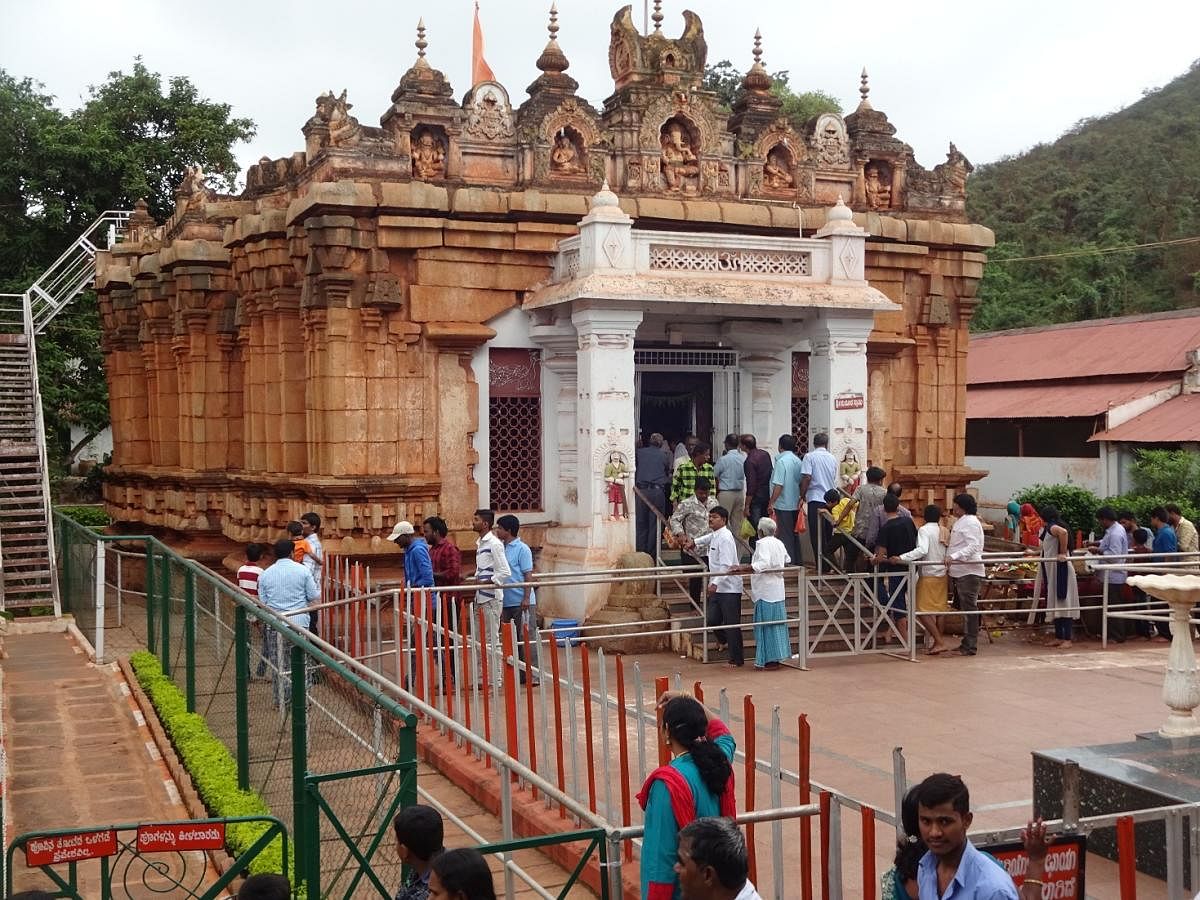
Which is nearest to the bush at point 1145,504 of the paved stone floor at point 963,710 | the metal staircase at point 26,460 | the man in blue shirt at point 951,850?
the paved stone floor at point 963,710

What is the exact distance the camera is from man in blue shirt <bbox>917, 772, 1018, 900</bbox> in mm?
3828

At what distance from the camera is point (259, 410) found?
55.5ft

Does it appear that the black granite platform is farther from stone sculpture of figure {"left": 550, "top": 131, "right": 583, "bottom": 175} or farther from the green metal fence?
stone sculpture of figure {"left": 550, "top": 131, "right": 583, "bottom": 175}

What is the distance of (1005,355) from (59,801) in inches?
987

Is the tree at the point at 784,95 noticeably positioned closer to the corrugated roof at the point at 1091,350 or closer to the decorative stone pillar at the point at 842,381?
the corrugated roof at the point at 1091,350

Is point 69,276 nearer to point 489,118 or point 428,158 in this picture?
point 428,158

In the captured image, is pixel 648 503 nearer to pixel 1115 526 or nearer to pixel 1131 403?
pixel 1115 526

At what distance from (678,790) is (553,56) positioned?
11.6 metres

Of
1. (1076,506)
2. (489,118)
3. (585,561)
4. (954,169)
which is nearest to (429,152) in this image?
(489,118)

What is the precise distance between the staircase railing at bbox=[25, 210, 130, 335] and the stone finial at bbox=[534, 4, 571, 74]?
12102 millimetres

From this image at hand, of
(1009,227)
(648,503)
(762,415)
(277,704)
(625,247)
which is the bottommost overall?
(277,704)

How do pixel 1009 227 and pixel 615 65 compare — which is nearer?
pixel 615 65

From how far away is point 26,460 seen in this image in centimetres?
1966

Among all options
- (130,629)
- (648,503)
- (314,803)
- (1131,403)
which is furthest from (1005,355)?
(314,803)
